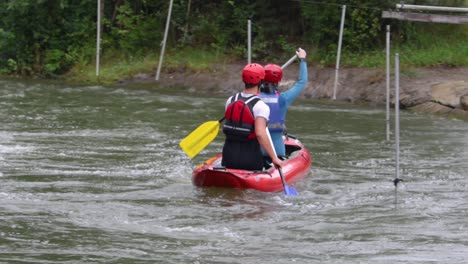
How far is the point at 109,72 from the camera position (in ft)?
90.1

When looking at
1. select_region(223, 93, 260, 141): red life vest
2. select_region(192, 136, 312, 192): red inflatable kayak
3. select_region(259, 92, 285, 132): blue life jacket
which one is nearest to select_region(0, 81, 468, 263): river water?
select_region(192, 136, 312, 192): red inflatable kayak

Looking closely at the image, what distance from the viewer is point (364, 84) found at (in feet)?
76.1

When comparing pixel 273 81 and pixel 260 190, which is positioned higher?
pixel 273 81

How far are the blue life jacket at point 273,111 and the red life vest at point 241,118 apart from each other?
842 mm

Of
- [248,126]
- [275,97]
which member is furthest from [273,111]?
[248,126]

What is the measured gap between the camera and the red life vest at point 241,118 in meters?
10.6

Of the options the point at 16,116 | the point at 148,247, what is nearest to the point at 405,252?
the point at 148,247

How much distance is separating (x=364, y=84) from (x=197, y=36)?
666 cm

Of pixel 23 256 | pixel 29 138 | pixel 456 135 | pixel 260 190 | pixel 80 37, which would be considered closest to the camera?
pixel 23 256

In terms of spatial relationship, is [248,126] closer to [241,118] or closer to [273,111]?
[241,118]

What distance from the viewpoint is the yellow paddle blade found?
11992mm

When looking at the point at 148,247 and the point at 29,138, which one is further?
the point at 29,138

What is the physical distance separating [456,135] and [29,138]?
7.33 m

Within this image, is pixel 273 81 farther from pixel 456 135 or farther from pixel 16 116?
pixel 16 116
